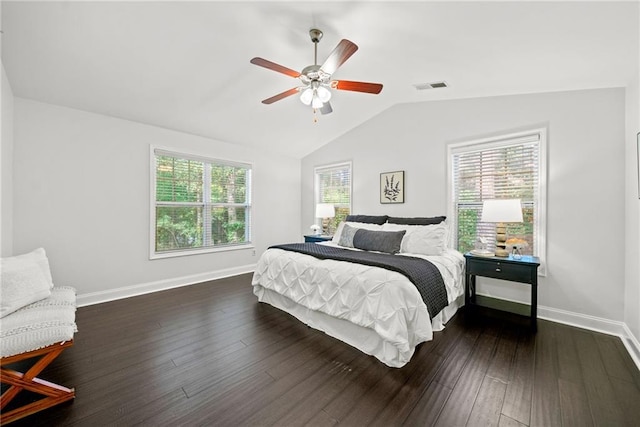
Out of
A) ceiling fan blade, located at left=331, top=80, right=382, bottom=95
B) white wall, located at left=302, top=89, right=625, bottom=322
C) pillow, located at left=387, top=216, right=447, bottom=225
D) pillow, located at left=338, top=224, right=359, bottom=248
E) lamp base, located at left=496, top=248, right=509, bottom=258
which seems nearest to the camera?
ceiling fan blade, located at left=331, top=80, right=382, bottom=95

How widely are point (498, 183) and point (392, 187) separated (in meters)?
1.45

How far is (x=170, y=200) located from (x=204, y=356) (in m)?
2.77

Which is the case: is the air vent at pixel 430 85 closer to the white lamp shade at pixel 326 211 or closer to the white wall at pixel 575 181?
the white wall at pixel 575 181

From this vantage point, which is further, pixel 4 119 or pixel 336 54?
pixel 4 119

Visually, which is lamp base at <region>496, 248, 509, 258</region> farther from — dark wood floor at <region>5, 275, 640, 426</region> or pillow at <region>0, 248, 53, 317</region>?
pillow at <region>0, 248, 53, 317</region>

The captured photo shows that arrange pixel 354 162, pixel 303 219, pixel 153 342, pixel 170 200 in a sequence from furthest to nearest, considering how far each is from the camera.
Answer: pixel 303 219 < pixel 354 162 < pixel 170 200 < pixel 153 342

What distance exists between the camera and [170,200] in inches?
163

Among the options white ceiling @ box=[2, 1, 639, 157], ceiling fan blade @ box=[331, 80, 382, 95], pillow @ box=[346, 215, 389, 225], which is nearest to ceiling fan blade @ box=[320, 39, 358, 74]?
ceiling fan blade @ box=[331, 80, 382, 95]

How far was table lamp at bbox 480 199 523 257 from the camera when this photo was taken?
282 cm

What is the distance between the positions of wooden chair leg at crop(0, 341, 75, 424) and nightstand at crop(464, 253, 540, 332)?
3684 mm

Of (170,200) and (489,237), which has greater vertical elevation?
(170,200)

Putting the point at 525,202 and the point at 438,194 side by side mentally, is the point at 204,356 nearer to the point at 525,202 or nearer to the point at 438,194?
the point at 438,194

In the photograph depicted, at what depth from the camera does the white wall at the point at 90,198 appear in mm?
2973

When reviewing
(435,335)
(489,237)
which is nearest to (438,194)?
(489,237)
